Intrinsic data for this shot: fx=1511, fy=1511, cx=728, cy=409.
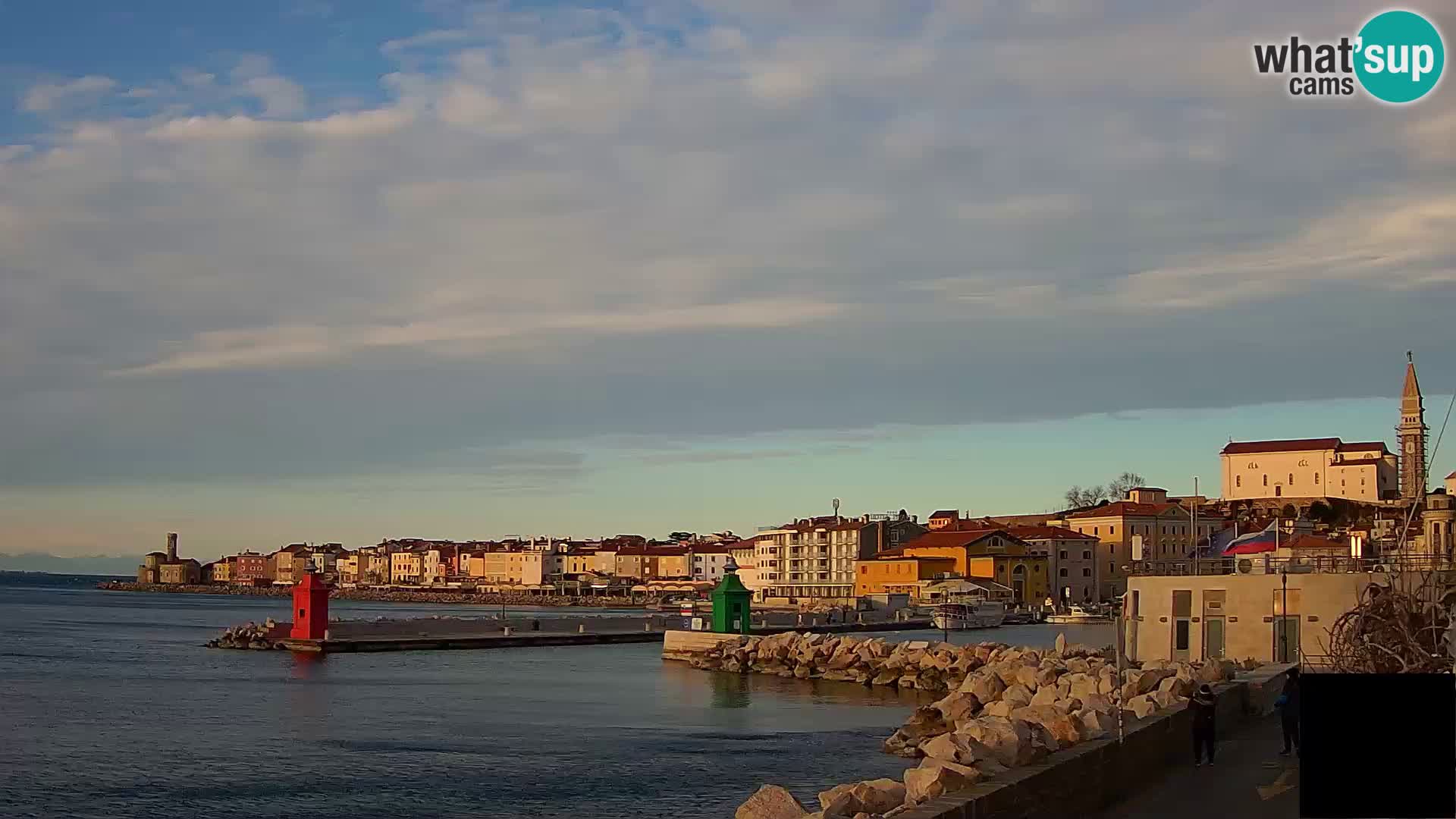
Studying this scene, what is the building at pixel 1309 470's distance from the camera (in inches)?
4936

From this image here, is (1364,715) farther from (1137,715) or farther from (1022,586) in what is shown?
(1022,586)

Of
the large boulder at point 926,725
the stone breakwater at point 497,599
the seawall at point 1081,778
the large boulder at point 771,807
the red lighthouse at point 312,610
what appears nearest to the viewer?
the seawall at point 1081,778

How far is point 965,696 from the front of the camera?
29422 mm

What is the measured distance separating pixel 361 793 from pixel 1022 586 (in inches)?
3629

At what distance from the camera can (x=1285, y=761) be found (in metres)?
16.5

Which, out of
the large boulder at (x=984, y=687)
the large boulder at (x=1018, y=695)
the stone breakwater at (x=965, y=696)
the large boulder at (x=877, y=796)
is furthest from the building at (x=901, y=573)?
the large boulder at (x=877, y=796)

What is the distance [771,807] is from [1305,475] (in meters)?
126

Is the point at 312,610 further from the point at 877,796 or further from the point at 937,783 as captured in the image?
the point at 937,783

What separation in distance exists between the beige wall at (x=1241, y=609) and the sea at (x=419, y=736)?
19.5ft

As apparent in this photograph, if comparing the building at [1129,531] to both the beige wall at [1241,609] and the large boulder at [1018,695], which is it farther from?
the large boulder at [1018,695]

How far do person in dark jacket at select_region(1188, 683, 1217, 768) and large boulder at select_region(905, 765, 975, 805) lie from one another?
4343 millimetres

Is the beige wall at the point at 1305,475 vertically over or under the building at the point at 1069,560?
over

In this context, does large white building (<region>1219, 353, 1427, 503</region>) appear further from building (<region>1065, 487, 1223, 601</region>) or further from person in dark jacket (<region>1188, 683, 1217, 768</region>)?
person in dark jacket (<region>1188, 683, 1217, 768</region>)

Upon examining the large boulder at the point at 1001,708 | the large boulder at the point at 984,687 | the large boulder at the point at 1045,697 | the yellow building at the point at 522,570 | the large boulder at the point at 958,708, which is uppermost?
the large boulder at the point at 1045,697
